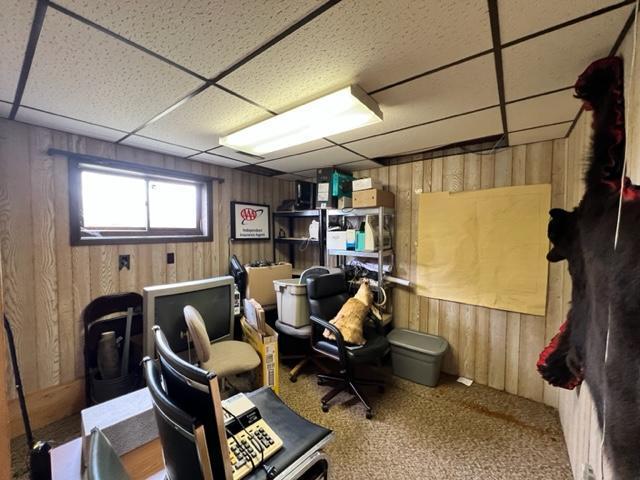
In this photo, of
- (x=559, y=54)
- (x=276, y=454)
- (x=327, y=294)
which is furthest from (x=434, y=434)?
(x=559, y=54)

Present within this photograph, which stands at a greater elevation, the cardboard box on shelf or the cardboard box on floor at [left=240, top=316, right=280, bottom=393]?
the cardboard box on shelf

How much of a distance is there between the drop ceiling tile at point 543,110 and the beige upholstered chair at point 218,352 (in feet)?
8.00

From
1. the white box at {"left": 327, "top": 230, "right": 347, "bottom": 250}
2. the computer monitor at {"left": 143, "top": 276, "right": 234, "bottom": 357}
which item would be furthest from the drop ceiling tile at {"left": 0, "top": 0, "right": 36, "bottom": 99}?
the white box at {"left": 327, "top": 230, "right": 347, "bottom": 250}

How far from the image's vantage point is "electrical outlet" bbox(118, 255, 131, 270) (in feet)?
7.80

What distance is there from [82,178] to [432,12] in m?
2.75

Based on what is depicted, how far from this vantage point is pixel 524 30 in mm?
1010

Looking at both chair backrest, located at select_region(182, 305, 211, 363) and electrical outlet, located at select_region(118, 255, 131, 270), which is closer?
chair backrest, located at select_region(182, 305, 211, 363)

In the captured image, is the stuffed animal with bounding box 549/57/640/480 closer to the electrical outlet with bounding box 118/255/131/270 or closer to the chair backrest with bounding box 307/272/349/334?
the chair backrest with bounding box 307/272/349/334

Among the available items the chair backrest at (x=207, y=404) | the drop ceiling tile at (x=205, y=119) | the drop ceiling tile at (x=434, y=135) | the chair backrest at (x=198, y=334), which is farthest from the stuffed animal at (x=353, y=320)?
the drop ceiling tile at (x=205, y=119)

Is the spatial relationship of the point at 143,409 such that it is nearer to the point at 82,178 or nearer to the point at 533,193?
the point at 82,178

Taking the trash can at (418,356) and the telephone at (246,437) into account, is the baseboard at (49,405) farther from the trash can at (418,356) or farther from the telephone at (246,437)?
the trash can at (418,356)

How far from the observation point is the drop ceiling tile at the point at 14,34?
35.2 inches

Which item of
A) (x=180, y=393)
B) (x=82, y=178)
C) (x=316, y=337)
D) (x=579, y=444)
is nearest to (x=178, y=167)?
(x=82, y=178)

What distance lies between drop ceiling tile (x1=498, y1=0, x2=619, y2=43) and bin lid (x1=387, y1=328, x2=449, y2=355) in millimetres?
2368
